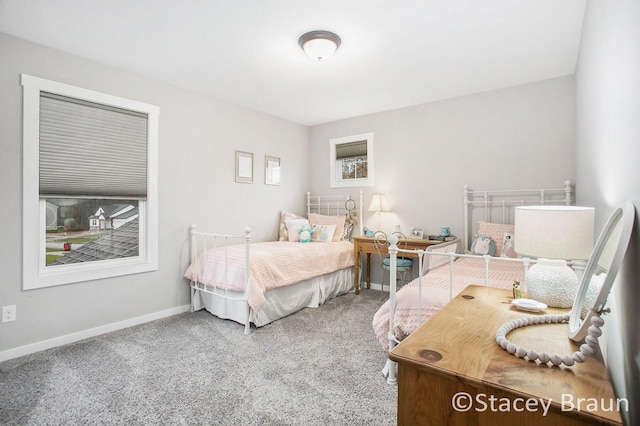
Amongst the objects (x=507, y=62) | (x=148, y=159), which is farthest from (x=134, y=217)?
(x=507, y=62)

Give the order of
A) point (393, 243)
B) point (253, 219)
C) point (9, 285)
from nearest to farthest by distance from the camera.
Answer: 1. point (393, 243)
2. point (9, 285)
3. point (253, 219)

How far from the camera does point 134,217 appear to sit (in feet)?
10.4

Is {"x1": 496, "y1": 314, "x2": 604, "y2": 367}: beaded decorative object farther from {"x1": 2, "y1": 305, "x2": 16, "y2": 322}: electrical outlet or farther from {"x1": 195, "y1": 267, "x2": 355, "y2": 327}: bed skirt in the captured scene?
{"x1": 2, "y1": 305, "x2": 16, "y2": 322}: electrical outlet

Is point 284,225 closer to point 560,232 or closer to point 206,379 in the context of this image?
point 206,379

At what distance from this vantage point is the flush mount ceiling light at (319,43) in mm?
2336

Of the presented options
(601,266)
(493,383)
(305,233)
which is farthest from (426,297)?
(305,233)

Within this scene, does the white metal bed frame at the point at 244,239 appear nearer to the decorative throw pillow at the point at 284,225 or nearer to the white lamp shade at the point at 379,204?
the white lamp shade at the point at 379,204

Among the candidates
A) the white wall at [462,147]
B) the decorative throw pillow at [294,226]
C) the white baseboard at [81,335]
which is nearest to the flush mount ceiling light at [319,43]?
the white wall at [462,147]

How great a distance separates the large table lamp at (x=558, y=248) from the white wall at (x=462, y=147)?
2.44 metres

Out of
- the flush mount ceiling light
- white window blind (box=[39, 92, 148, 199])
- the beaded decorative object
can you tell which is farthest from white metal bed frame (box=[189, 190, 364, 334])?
the beaded decorative object

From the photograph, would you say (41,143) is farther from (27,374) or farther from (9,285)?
(27,374)

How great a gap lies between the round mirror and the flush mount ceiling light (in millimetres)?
2082

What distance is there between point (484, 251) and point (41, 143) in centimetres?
399

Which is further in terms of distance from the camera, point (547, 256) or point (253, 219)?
point (253, 219)
